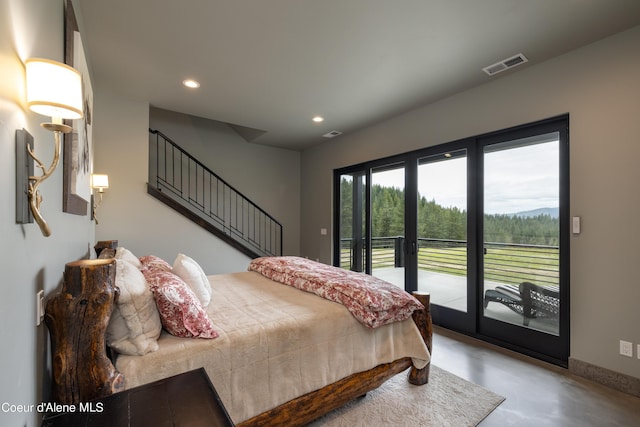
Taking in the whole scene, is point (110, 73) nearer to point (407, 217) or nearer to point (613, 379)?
point (407, 217)

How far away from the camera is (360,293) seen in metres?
2.13

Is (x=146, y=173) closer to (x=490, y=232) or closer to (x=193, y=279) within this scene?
(x=193, y=279)

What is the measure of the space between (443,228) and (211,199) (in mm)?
4213

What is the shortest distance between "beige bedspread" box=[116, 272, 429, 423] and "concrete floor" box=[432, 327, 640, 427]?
25.7 inches

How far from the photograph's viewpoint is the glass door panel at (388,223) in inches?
172

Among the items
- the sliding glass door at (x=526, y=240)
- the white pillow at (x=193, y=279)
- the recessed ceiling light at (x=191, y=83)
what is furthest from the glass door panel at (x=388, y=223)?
the white pillow at (x=193, y=279)

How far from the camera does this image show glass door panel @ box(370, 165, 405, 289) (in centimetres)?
438

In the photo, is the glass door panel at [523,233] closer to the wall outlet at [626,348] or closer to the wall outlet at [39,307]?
the wall outlet at [626,348]

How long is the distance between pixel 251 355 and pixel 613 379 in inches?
116

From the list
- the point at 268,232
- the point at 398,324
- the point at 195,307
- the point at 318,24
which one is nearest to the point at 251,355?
the point at 195,307

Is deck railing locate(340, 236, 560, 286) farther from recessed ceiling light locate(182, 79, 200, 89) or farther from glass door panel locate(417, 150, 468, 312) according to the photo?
recessed ceiling light locate(182, 79, 200, 89)

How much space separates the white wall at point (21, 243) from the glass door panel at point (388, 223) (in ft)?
12.7

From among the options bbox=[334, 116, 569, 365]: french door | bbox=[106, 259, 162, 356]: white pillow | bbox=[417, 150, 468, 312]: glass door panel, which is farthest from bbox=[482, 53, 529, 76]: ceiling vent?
bbox=[106, 259, 162, 356]: white pillow

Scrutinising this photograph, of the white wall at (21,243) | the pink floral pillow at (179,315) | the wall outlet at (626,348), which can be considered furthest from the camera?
the wall outlet at (626,348)
